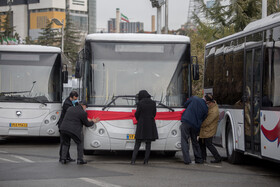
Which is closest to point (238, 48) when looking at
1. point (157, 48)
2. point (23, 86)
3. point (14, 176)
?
point (157, 48)

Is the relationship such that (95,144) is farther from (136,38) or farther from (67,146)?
(136,38)

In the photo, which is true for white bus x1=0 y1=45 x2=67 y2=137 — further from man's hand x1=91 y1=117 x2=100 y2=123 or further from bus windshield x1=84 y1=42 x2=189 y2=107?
man's hand x1=91 y1=117 x2=100 y2=123

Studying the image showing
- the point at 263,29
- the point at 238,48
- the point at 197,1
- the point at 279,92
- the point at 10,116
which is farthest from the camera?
the point at 197,1

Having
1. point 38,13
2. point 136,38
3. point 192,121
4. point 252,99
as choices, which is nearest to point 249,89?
point 252,99

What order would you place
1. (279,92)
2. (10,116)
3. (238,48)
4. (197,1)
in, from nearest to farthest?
→ 1. (279,92)
2. (238,48)
3. (10,116)
4. (197,1)

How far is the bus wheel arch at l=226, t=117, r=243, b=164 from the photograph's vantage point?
14.4m

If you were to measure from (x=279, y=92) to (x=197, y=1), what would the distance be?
19.7m

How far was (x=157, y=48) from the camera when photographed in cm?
1481

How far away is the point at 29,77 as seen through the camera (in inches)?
771

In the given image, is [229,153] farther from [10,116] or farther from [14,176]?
[10,116]

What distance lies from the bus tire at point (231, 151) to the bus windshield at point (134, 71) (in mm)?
1321

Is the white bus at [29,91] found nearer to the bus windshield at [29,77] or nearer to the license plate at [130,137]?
the bus windshield at [29,77]

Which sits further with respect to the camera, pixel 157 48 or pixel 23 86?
pixel 23 86

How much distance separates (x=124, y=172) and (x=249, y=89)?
308 centimetres
